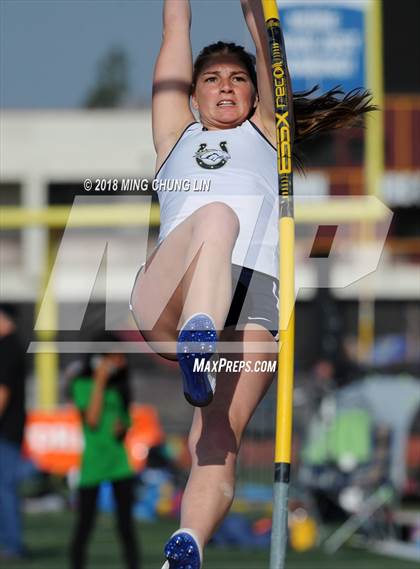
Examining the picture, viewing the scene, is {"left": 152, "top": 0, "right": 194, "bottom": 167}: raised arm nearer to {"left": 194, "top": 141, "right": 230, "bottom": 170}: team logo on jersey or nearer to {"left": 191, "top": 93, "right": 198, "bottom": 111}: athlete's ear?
{"left": 191, "top": 93, "right": 198, "bottom": 111}: athlete's ear

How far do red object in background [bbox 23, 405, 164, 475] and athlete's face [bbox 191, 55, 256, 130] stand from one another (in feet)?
35.5

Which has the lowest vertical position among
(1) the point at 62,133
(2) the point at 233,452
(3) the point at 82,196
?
(2) the point at 233,452

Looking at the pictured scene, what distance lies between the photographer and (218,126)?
4387mm

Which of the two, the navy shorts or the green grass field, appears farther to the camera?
the green grass field

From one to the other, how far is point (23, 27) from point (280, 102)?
1.08m

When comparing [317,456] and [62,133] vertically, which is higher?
[62,133]

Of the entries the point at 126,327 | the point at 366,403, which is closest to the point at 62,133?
the point at 366,403

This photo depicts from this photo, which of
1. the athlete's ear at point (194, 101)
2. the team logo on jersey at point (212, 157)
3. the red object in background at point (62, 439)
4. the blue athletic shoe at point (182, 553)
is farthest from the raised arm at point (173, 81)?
the red object in background at point (62, 439)

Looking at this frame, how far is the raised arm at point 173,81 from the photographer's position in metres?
4.45

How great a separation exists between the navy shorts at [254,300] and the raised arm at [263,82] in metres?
0.43

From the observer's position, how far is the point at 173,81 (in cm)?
445

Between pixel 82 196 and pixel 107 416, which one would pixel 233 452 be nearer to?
pixel 82 196

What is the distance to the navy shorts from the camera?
4223 millimetres

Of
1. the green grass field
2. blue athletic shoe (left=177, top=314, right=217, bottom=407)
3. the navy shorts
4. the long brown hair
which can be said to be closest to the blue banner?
the green grass field
